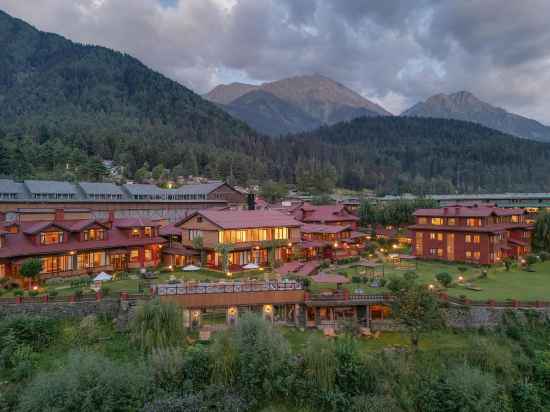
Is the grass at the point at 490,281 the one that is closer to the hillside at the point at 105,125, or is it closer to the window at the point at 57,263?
the window at the point at 57,263

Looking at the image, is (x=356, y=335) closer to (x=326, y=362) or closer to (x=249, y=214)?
(x=326, y=362)

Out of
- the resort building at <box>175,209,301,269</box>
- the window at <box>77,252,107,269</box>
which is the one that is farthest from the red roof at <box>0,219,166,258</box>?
the resort building at <box>175,209,301,269</box>

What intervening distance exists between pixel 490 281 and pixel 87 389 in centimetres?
3957

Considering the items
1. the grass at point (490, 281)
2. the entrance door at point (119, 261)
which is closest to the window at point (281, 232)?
the grass at point (490, 281)

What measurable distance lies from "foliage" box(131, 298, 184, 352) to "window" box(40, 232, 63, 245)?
20802 mm

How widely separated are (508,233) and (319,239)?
27.6m

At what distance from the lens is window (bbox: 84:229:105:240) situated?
43.7 meters

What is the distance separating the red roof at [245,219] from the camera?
4625cm

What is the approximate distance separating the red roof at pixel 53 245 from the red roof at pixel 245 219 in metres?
7.87

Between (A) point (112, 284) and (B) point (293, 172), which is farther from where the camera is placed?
(B) point (293, 172)

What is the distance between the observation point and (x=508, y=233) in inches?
2079

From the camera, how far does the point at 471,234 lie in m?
48.7

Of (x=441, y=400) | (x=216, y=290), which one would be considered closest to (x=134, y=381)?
(x=216, y=290)

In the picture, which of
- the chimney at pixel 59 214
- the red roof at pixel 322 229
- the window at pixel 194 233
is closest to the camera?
the window at pixel 194 233
